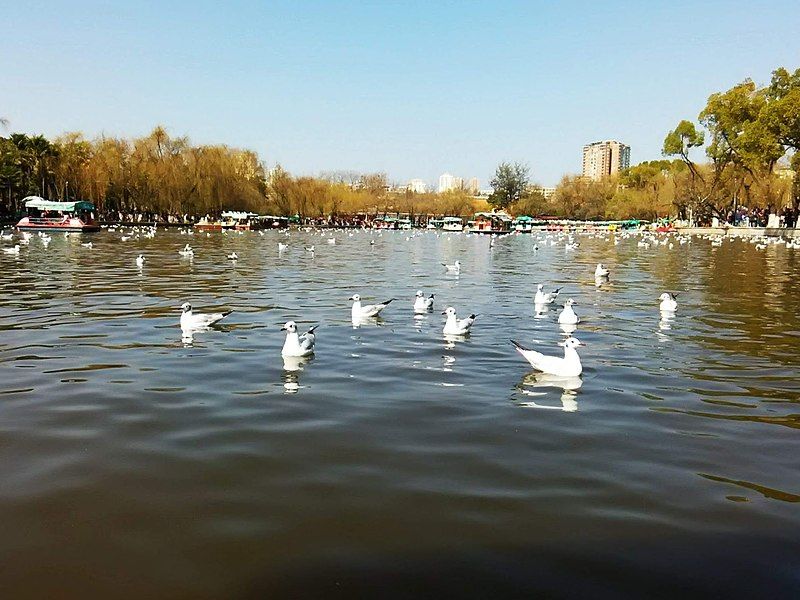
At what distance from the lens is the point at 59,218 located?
65.6 m

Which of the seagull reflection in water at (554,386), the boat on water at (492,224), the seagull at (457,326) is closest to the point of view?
the seagull reflection in water at (554,386)

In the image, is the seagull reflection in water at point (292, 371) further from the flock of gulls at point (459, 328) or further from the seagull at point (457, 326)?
the seagull at point (457, 326)

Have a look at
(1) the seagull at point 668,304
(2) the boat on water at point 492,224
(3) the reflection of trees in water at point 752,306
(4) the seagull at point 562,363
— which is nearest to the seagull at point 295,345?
(4) the seagull at point 562,363

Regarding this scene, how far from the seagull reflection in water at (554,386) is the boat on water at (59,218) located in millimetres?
60410

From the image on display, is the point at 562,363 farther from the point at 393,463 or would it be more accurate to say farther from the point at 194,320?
the point at 194,320

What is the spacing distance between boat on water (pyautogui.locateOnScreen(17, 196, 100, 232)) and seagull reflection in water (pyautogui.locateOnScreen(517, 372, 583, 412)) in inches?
2378

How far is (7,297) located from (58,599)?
17.2 m

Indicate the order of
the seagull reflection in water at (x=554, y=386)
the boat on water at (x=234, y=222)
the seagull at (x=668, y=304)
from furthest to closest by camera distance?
the boat on water at (x=234, y=222) < the seagull at (x=668, y=304) < the seagull reflection in water at (x=554, y=386)

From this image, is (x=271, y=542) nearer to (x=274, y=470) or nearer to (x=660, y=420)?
(x=274, y=470)

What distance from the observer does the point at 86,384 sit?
9484 mm

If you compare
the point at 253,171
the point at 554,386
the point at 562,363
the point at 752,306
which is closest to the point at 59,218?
the point at 253,171

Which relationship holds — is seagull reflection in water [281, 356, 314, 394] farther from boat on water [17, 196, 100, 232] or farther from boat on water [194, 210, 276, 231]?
boat on water [194, 210, 276, 231]

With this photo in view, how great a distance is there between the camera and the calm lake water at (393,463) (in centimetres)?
471

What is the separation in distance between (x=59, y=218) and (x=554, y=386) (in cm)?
6702
